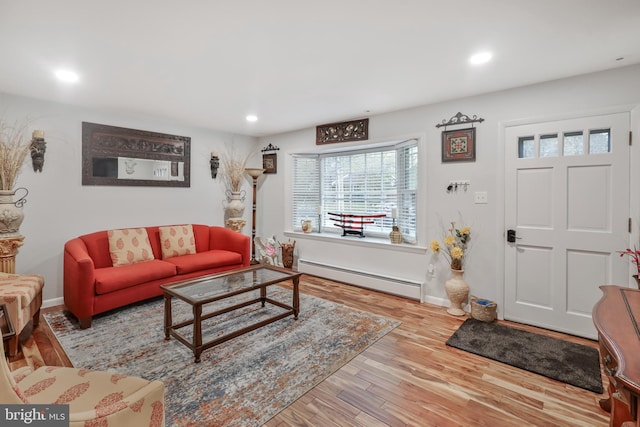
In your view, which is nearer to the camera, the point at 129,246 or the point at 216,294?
the point at 216,294

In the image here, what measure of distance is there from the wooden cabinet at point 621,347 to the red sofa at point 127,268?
12.3 feet

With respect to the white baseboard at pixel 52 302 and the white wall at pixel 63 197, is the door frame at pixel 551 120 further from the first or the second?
the white baseboard at pixel 52 302

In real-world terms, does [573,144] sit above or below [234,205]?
above

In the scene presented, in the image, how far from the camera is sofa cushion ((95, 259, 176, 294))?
3.06m

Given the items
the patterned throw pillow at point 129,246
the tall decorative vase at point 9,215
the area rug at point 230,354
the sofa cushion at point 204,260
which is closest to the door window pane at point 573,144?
the area rug at point 230,354

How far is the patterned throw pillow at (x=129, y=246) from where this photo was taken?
3.63 meters

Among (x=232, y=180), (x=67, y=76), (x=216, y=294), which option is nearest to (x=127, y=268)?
(x=216, y=294)

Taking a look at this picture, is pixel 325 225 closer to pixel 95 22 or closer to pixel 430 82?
pixel 430 82

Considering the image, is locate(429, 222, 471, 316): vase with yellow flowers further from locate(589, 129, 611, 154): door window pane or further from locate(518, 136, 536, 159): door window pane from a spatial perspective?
locate(589, 129, 611, 154): door window pane

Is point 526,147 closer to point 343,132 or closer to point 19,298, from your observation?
point 343,132

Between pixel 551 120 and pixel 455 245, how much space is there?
1506 mm

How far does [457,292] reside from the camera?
3293mm

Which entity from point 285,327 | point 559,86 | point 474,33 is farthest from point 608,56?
point 285,327

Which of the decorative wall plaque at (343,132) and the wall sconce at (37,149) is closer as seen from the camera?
the wall sconce at (37,149)
